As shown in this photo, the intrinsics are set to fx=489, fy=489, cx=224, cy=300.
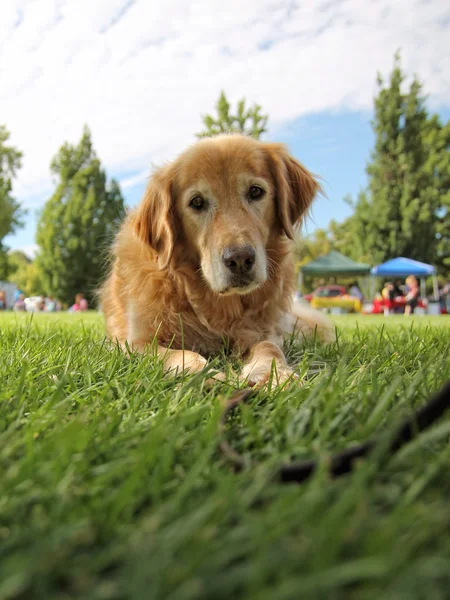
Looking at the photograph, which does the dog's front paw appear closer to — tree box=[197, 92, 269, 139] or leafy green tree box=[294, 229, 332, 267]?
tree box=[197, 92, 269, 139]

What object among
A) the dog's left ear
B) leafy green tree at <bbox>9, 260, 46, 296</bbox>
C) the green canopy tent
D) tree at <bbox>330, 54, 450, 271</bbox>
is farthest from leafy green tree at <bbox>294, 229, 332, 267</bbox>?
the dog's left ear

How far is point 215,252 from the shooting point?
263cm

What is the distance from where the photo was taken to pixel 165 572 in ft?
2.05

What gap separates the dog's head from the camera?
2623mm

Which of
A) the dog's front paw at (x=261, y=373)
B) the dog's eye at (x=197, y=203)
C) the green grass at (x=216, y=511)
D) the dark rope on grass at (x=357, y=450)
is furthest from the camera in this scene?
the dog's eye at (x=197, y=203)

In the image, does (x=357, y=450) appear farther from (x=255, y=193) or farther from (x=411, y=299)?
(x=411, y=299)

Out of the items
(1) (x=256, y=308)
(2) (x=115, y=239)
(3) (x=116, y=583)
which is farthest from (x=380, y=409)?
(2) (x=115, y=239)

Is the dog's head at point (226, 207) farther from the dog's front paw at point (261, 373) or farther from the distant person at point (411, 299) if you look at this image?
the distant person at point (411, 299)

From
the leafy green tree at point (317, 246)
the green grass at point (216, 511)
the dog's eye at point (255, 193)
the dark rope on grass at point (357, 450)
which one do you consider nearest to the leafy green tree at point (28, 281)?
the leafy green tree at point (317, 246)

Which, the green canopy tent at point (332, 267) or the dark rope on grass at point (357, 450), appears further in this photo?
the green canopy tent at point (332, 267)

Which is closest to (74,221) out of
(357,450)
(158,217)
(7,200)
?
(7,200)

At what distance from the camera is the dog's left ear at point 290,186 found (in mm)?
3137

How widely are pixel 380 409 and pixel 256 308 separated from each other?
73.5 inches

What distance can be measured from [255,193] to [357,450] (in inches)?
88.3
